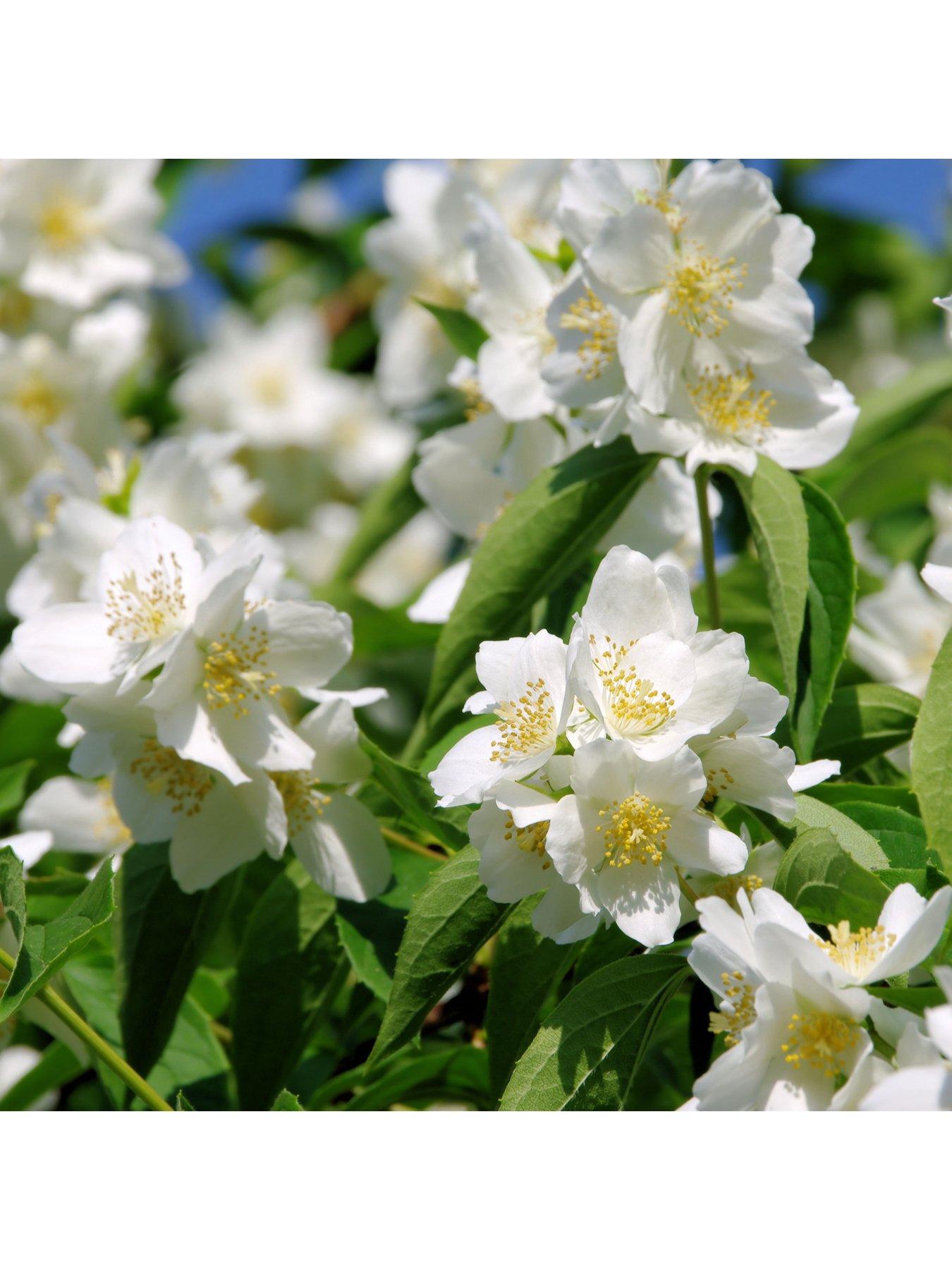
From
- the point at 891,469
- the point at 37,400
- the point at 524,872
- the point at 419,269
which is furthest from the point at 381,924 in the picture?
the point at 37,400

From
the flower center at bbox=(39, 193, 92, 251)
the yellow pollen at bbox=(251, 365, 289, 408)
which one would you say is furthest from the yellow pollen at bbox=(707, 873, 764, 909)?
the yellow pollen at bbox=(251, 365, 289, 408)

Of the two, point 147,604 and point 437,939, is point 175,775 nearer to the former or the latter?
point 147,604

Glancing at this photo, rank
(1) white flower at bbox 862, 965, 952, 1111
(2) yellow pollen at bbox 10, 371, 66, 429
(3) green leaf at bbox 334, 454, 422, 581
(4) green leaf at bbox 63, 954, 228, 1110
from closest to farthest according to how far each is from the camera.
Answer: (1) white flower at bbox 862, 965, 952, 1111 < (4) green leaf at bbox 63, 954, 228, 1110 < (3) green leaf at bbox 334, 454, 422, 581 < (2) yellow pollen at bbox 10, 371, 66, 429

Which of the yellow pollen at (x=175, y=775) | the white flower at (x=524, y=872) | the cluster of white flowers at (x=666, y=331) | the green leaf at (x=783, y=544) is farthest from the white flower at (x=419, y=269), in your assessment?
the white flower at (x=524, y=872)

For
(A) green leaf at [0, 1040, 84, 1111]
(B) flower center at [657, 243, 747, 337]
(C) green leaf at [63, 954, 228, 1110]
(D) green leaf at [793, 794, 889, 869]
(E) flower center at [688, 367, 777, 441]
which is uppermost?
(B) flower center at [657, 243, 747, 337]

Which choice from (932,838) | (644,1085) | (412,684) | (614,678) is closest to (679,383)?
(614,678)

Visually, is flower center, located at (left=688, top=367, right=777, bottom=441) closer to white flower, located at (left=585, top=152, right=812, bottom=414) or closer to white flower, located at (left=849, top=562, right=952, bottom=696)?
white flower, located at (left=585, top=152, right=812, bottom=414)
